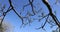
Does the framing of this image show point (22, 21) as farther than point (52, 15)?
Yes

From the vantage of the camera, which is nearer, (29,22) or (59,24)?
(59,24)

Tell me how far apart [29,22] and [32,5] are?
754mm

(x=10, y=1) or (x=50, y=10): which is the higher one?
(x=50, y=10)

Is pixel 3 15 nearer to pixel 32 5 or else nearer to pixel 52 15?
pixel 32 5

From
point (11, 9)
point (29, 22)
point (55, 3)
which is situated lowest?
point (29, 22)

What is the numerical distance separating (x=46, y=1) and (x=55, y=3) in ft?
3.44

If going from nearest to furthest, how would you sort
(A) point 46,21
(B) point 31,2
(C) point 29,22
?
1. (A) point 46,21
2. (B) point 31,2
3. (C) point 29,22

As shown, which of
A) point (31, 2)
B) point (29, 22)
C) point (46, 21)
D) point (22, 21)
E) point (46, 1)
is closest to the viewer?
point (46, 1)

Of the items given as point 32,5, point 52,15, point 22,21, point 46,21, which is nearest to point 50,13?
point 52,15

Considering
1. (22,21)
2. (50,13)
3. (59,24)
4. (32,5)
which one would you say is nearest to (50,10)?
(50,13)

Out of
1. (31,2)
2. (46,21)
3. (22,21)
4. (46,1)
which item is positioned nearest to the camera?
(46,1)

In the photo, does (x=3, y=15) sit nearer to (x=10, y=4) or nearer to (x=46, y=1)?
(x=10, y=4)

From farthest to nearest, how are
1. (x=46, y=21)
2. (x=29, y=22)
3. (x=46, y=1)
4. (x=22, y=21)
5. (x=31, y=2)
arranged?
(x=29, y=22), (x=22, y=21), (x=31, y=2), (x=46, y=21), (x=46, y=1)

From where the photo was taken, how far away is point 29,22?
5246mm
